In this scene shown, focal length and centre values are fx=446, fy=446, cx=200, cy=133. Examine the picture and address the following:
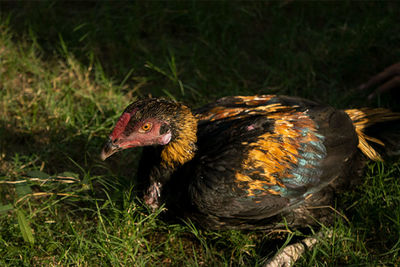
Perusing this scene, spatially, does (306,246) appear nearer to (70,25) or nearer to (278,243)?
(278,243)

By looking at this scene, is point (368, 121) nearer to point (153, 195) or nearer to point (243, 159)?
point (243, 159)

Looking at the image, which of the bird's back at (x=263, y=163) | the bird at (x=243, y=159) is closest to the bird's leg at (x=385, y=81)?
the bird at (x=243, y=159)

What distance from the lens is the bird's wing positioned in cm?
295

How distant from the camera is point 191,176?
306 cm

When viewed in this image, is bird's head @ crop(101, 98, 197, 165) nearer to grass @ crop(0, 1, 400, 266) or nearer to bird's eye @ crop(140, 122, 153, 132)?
bird's eye @ crop(140, 122, 153, 132)

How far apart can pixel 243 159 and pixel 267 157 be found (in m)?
0.18

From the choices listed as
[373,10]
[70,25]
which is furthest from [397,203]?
[70,25]

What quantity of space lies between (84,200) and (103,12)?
2652 mm

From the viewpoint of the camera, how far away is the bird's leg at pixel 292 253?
322 centimetres

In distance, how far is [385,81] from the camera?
176 inches

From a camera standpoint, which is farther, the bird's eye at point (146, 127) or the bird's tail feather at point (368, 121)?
the bird's tail feather at point (368, 121)

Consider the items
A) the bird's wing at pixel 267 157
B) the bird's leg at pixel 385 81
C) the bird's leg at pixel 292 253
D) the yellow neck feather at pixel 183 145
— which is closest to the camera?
the bird's wing at pixel 267 157

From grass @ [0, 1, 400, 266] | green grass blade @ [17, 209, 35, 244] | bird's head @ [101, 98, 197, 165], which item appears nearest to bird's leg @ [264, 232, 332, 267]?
grass @ [0, 1, 400, 266]

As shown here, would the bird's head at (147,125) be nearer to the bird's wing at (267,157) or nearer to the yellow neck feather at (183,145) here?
the yellow neck feather at (183,145)
